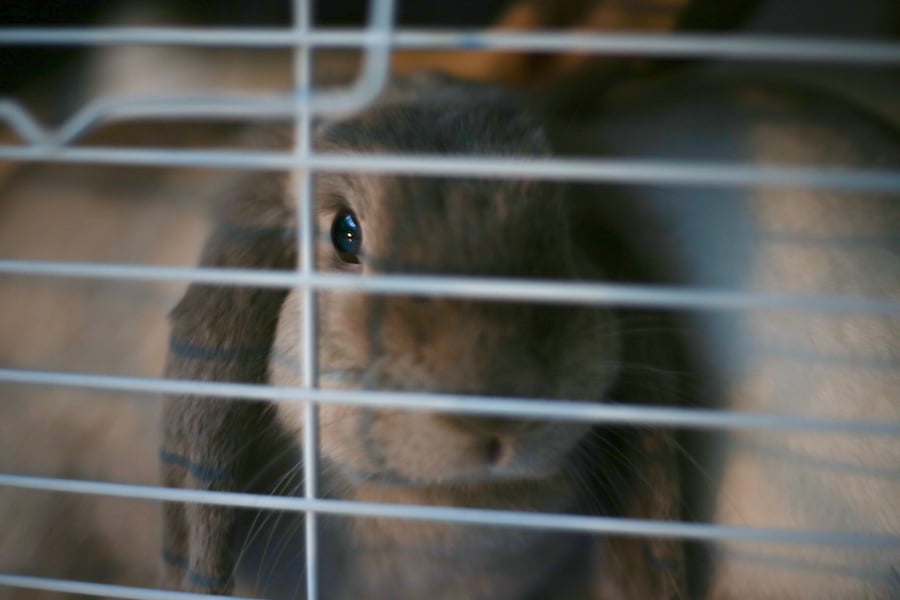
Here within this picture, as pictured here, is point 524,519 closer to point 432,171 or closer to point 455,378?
point 455,378

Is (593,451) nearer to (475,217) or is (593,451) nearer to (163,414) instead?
(475,217)

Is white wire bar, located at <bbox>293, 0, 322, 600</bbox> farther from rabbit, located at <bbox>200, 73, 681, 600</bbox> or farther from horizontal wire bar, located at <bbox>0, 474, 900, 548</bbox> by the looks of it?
rabbit, located at <bbox>200, 73, 681, 600</bbox>

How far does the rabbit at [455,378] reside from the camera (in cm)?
81

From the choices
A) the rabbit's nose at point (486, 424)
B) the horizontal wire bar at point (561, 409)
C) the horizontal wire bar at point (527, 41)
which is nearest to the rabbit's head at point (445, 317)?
the rabbit's nose at point (486, 424)

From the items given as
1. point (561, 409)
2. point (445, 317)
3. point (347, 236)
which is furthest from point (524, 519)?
point (347, 236)

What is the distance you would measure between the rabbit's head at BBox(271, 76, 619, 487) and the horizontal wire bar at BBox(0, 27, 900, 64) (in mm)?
302

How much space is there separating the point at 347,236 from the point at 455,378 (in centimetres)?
32

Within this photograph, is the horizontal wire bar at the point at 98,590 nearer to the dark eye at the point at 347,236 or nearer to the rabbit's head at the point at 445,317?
the rabbit's head at the point at 445,317

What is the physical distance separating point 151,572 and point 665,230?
944mm

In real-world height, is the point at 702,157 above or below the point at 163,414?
above

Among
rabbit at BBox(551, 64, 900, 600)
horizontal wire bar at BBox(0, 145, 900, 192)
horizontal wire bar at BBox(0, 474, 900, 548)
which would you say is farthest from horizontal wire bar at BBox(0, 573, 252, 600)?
rabbit at BBox(551, 64, 900, 600)

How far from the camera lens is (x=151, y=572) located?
1217 millimetres

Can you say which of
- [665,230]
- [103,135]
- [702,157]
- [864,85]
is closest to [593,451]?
[665,230]

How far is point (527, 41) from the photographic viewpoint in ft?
1.82
